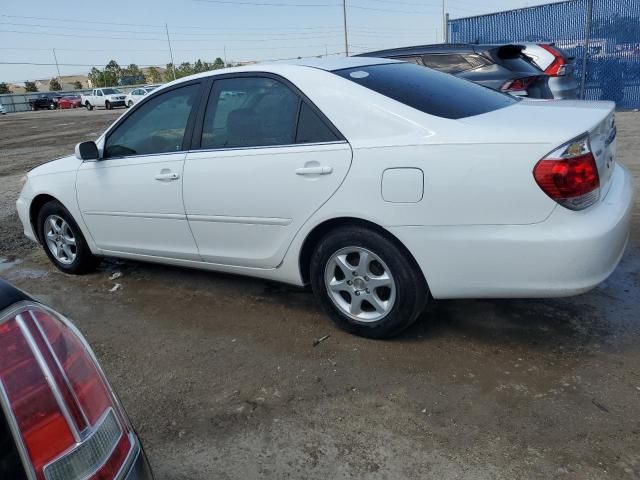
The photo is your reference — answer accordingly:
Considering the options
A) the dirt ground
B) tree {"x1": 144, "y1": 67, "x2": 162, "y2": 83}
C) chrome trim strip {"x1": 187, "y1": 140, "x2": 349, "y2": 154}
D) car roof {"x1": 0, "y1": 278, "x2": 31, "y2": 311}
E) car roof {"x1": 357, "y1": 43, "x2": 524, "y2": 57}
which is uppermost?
tree {"x1": 144, "y1": 67, "x2": 162, "y2": 83}

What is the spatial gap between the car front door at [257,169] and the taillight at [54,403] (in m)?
1.93

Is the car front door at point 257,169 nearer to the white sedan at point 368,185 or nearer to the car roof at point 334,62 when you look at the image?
the white sedan at point 368,185

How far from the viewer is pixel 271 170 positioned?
3279 mm

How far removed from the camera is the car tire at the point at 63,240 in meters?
4.70

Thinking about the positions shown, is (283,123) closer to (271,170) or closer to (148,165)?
(271,170)

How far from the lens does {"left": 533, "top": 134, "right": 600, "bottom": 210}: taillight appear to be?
2.57 m

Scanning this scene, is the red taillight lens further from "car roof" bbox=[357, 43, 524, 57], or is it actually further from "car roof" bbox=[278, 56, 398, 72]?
"car roof" bbox=[278, 56, 398, 72]

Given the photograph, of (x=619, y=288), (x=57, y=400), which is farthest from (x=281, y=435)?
(x=619, y=288)

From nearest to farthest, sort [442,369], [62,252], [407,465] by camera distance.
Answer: [407,465] < [442,369] < [62,252]

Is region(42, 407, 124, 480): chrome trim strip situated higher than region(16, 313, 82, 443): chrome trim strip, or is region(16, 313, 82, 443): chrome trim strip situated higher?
region(16, 313, 82, 443): chrome trim strip

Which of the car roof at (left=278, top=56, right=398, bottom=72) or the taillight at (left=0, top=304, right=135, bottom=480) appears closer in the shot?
the taillight at (left=0, top=304, right=135, bottom=480)

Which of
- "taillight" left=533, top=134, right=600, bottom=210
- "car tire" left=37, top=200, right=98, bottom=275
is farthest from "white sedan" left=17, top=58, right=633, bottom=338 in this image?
"car tire" left=37, top=200, right=98, bottom=275

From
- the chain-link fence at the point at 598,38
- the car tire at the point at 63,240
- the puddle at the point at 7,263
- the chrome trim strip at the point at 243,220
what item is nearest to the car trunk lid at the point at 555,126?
the chrome trim strip at the point at 243,220

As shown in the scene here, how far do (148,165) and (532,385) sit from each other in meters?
2.79
